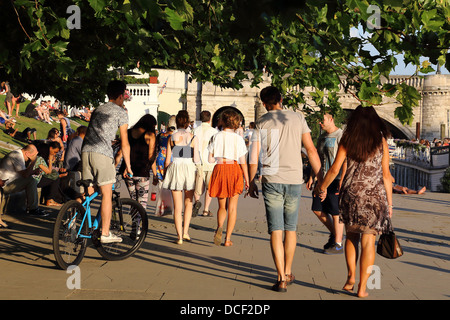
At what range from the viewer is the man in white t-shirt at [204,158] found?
1100 centimetres

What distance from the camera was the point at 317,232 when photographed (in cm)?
1084

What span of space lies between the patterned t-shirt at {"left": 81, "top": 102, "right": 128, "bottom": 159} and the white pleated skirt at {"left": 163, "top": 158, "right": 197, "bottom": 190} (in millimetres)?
1934

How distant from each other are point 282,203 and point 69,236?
7.15 ft

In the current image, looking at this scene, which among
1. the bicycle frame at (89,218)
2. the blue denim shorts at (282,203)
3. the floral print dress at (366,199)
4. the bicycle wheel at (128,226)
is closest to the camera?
the floral print dress at (366,199)

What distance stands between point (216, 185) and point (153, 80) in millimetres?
41103

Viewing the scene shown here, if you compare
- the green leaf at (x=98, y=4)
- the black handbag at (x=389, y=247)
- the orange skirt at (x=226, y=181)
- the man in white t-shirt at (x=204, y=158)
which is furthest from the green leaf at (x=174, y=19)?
the man in white t-shirt at (x=204, y=158)

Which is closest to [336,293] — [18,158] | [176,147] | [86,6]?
[176,147]

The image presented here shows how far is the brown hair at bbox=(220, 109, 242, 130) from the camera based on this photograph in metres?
9.21

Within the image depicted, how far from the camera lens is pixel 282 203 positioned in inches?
261

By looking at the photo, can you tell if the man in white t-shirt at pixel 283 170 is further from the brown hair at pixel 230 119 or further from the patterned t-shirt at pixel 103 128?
the brown hair at pixel 230 119

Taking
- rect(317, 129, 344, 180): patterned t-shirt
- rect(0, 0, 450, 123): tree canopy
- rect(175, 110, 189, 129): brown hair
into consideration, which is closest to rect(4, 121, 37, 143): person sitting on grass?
rect(0, 0, 450, 123): tree canopy

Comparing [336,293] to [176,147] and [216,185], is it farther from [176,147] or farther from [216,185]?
[176,147]

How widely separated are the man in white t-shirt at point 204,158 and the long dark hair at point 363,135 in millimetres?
4395

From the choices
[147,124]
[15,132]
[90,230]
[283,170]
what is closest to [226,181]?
[147,124]
